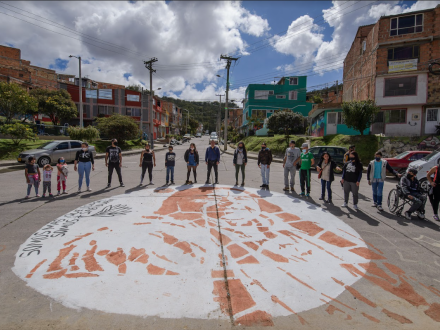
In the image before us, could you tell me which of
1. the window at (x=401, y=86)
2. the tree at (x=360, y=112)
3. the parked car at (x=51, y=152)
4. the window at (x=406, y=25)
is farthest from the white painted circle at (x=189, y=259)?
the window at (x=406, y=25)

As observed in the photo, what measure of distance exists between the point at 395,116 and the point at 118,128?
2691cm

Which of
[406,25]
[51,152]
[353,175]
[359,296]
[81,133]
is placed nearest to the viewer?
[359,296]

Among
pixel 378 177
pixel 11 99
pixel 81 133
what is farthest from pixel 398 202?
pixel 11 99

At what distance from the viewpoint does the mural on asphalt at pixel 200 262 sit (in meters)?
3.36

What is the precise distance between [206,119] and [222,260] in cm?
14245

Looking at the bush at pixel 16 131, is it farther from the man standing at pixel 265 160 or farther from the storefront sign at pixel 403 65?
the storefront sign at pixel 403 65

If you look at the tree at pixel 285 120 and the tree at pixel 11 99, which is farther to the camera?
the tree at pixel 285 120

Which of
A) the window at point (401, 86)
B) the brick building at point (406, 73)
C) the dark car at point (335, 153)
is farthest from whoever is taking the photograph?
the window at point (401, 86)

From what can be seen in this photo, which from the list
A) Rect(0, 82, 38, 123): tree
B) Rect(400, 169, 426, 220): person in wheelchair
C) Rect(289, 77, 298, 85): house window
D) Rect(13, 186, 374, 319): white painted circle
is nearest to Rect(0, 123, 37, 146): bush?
Rect(0, 82, 38, 123): tree

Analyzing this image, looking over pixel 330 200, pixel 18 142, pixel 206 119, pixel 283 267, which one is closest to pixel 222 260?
pixel 283 267

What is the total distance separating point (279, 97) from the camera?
4606 centimetres

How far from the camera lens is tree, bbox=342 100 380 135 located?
1986cm

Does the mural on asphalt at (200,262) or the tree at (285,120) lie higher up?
the tree at (285,120)

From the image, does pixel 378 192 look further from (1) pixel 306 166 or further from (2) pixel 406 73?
(2) pixel 406 73
